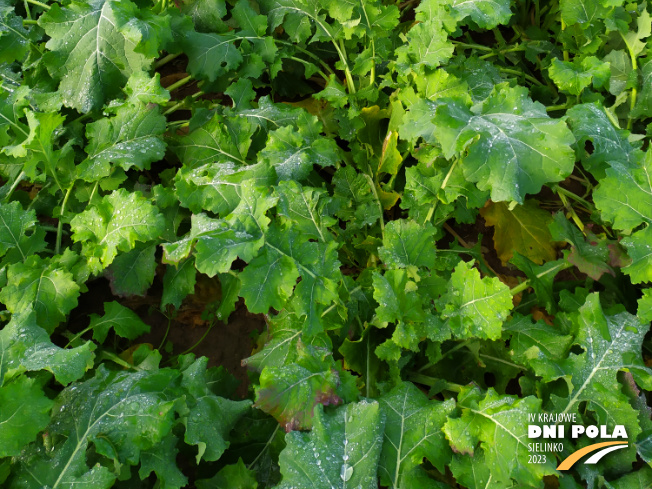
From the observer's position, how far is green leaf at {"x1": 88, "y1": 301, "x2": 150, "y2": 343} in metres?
2.33

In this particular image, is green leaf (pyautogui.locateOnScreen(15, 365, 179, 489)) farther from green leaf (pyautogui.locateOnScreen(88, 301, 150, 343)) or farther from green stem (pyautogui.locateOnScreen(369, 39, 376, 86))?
green stem (pyautogui.locateOnScreen(369, 39, 376, 86))

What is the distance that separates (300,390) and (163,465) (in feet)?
1.68

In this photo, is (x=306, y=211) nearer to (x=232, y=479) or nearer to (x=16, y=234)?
(x=232, y=479)

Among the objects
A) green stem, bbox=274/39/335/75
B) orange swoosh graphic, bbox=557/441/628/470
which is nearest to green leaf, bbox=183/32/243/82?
green stem, bbox=274/39/335/75

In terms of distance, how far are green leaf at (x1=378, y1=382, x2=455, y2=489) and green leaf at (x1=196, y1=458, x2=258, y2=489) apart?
1.52 feet

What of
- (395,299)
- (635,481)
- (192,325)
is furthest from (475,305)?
(192,325)

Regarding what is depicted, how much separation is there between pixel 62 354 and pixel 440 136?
148 cm

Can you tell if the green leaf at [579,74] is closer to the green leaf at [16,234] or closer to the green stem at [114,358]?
the green stem at [114,358]

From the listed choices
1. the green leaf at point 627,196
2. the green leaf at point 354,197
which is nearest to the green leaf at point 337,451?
the green leaf at point 354,197

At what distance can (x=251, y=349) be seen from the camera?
102 inches

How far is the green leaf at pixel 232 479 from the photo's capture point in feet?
6.15

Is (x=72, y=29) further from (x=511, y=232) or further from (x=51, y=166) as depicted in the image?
(x=511, y=232)

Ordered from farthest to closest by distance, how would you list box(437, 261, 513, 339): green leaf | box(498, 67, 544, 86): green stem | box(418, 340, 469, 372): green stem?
box(498, 67, 544, 86): green stem → box(418, 340, 469, 372): green stem → box(437, 261, 513, 339): green leaf

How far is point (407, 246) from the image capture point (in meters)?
2.15
